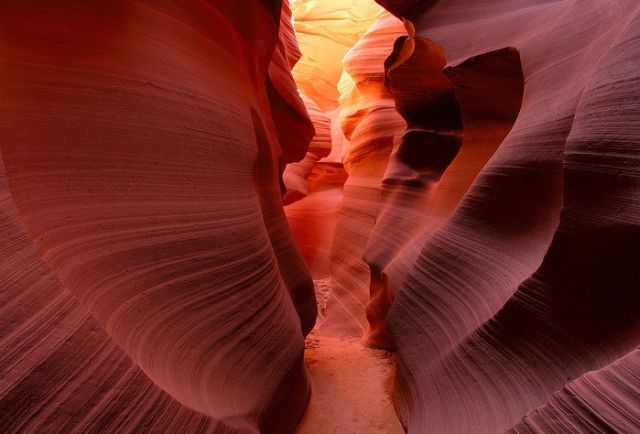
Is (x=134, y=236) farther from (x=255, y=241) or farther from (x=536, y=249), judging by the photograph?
(x=536, y=249)

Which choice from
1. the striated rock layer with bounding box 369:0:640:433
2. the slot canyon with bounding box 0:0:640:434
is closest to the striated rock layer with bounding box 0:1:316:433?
the slot canyon with bounding box 0:0:640:434

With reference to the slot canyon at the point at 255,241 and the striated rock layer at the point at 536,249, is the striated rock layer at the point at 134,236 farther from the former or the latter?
the striated rock layer at the point at 536,249

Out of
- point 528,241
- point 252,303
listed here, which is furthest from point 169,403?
point 528,241

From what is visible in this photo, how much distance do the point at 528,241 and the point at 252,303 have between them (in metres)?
1.36

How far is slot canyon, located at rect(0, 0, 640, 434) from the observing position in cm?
103

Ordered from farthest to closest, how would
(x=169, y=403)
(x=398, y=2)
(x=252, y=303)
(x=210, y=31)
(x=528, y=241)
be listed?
(x=398, y=2) → (x=210, y=31) → (x=252, y=303) → (x=528, y=241) → (x=169, y=403)

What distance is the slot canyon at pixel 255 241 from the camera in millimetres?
1027

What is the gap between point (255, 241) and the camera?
2029 millimetres

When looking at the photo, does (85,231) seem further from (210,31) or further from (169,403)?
(210,31)

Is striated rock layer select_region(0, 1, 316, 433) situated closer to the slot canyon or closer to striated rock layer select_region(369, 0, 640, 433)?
the slot canyon

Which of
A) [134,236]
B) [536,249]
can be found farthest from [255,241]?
[536,249]

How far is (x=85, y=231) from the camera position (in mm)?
1300

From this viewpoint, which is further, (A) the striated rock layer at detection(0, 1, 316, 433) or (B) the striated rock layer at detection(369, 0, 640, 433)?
(B) the striated rock layer at detection(369, 0, 640, 433)

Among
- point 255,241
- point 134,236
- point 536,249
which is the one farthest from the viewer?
point 255,241
